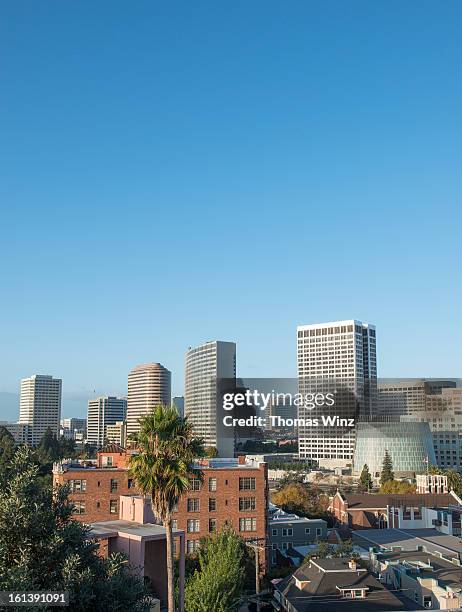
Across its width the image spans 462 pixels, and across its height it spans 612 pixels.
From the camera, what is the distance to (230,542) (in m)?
51.5

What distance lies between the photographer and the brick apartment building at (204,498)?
6406 centimetres

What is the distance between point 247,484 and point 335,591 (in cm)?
1882

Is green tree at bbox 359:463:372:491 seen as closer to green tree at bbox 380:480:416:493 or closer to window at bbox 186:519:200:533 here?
green tree at bbox 380:480:416:493

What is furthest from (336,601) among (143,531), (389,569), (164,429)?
(164,429)

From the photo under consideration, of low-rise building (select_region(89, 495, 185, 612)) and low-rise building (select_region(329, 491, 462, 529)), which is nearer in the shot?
low-rise building (select_region(89, 495, 185, 612))

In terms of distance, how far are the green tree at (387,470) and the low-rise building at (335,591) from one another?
98500 millimetres

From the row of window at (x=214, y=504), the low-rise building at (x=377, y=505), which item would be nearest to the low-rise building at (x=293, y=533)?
the row of window at (x=214, y=504)

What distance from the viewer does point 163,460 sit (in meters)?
Answer: 32.9

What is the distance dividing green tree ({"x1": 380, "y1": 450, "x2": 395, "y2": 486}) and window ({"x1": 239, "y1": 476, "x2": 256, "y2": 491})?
88435 millimetres

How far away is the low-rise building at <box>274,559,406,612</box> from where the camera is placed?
46.1 m

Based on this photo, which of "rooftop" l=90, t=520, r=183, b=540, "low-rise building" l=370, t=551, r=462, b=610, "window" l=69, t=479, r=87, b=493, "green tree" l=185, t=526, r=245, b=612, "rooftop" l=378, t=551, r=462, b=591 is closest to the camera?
"rooftop" l=90, t=520, r=183, b=540

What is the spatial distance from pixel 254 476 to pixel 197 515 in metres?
6.84

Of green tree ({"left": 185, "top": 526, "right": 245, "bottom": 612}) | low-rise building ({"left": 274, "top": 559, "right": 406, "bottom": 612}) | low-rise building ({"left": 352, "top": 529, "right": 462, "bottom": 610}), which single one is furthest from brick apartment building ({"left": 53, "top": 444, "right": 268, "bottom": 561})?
low-rise building ({"left": 352, "top": 529, "right": 462, "bottom": 610})

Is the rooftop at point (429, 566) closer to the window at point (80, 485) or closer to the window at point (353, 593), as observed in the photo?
the window at point (353, 593)
